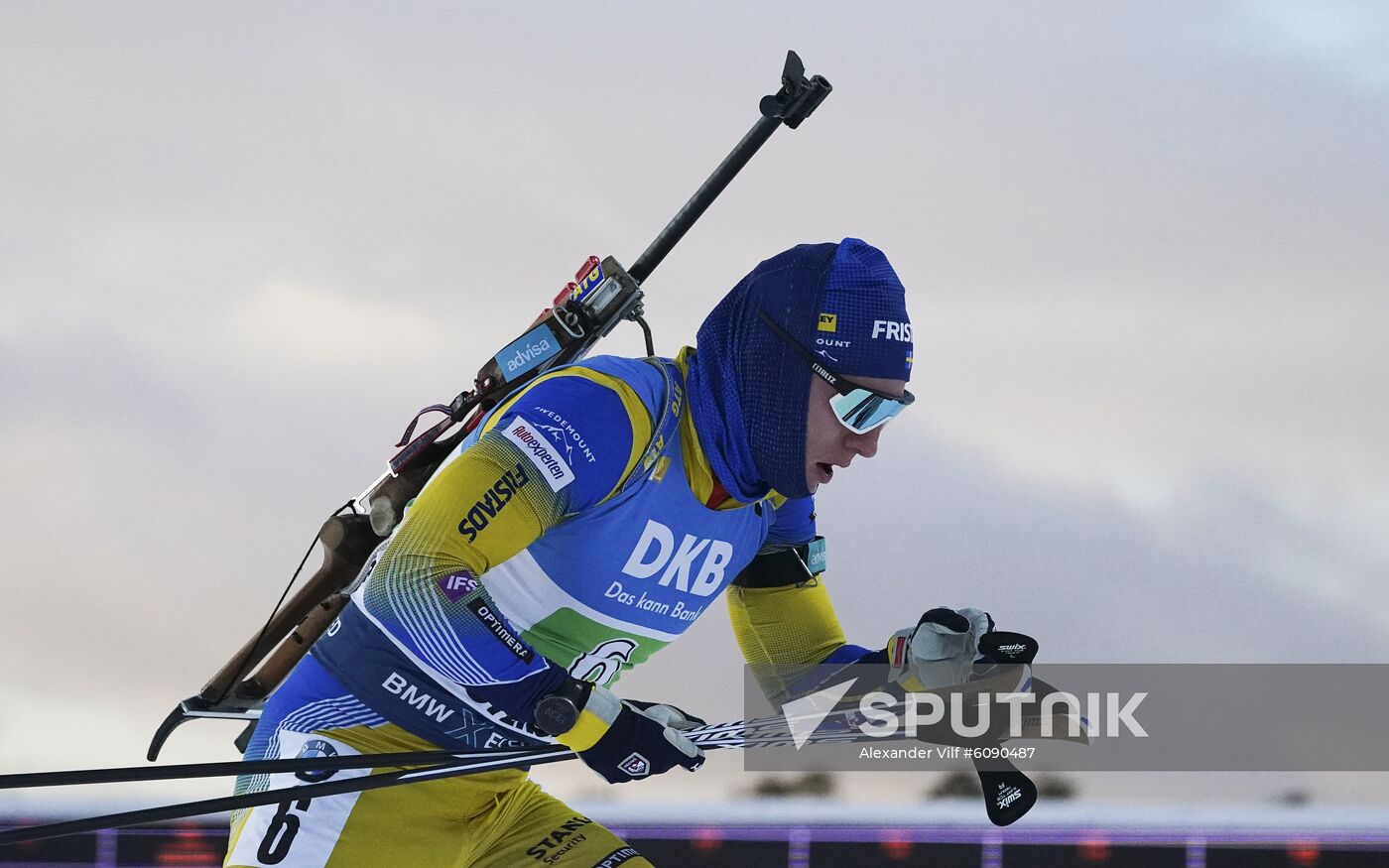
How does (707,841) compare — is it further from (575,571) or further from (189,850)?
(575,571)

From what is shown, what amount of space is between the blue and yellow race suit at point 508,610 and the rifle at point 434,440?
1.88 ft

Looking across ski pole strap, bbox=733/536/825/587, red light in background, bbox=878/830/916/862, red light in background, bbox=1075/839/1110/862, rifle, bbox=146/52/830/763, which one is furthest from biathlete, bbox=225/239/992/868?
red light in background, bbox=1075/839/1110/862

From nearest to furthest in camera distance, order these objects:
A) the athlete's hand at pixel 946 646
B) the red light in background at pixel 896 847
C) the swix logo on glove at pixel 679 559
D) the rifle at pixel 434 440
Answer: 1. the swix logo on glove at pixel 679 559
2. the athlete's hand at pixel 946 646
3. the rifle at pixel 434 440
4. the red light in background at pixel 896 847

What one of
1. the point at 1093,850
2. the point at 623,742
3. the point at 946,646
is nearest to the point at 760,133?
the point at 946,646

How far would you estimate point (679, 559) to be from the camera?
2355mm

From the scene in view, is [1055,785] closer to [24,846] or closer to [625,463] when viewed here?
[625,463]

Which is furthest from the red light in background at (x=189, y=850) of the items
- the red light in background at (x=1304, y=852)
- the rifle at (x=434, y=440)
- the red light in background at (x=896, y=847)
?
the red light in background at (x=1304, y=852)

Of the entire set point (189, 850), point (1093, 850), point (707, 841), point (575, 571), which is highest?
point (1093, 850)

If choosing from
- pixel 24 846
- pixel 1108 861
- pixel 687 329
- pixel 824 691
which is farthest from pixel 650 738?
pixel 687 329

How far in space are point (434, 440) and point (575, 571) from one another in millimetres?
827

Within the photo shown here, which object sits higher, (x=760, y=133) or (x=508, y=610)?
(x=760, y=133)

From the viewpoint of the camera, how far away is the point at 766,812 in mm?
4125

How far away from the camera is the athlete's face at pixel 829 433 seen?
236 cm

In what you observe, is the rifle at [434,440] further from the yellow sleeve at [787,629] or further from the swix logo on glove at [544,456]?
the swix logo on glove at [544,456]
